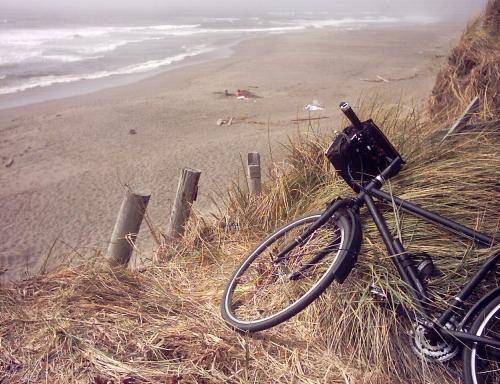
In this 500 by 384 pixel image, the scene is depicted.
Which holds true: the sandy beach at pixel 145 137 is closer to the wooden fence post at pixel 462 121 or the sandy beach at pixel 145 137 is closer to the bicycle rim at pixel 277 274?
the wooden fence post at pixel 462 121

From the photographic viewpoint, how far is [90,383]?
239cm

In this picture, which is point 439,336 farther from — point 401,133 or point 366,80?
point 366,80

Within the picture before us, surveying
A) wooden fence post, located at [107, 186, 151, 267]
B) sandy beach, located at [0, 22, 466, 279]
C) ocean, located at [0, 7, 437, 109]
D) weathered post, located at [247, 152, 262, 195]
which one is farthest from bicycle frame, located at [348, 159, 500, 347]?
ocean, located at [0, 7, 437, 109]

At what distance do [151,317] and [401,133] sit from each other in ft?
8.95

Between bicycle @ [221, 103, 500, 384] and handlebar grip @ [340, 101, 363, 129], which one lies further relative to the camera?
handlebar grip @ [340, 101, 363, 129]

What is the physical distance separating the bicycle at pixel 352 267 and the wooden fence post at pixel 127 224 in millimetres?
1365

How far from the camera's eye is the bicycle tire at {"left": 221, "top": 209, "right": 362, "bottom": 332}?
2709mm

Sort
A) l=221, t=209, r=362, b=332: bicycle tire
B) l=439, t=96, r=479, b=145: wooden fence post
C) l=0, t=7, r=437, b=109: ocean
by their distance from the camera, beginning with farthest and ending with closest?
1. l=0, t=7, r=437, b=109: ocean
2. l=439, t=96, r=479, b=145: wooden fence post
3. l=221, t=209, r=362, b=332: bicycle tire

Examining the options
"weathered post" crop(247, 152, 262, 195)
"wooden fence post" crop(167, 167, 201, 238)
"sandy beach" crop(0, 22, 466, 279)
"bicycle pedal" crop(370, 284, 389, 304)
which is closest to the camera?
"bicycle pedal" crop(370, 284, 389, 304)

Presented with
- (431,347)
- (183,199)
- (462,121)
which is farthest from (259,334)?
(462,121)

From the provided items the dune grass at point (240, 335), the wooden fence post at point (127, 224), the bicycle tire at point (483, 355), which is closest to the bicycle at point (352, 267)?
the bicycle tire at point (483, 355)

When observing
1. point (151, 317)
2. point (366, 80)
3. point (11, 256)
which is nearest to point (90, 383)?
point (151, 317)

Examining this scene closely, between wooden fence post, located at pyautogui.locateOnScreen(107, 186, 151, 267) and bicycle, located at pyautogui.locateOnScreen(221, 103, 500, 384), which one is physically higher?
bicycle, located at pyautogui.locateOnScreen(221, 103, 500, 384)

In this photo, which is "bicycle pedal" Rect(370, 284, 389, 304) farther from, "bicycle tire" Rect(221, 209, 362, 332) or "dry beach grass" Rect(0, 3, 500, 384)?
"bicycle tire" Rect(221, 209, 362, 332)
